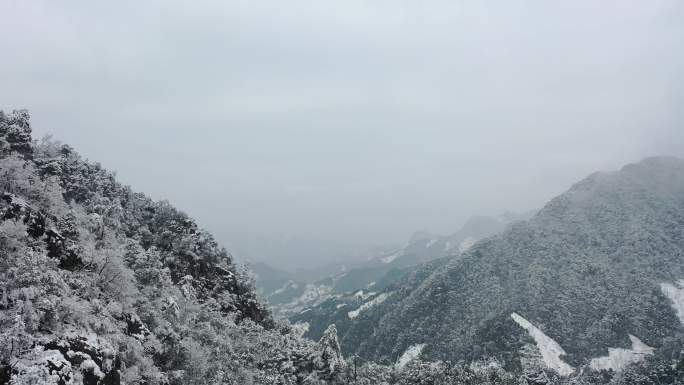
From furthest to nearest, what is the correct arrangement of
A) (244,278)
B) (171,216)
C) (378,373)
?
(378,373)
(244,278)
(171,216)

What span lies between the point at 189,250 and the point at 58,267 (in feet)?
183

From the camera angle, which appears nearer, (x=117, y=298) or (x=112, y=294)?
(x=112, y=294)

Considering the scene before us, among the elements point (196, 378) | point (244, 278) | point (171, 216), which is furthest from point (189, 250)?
point (196, 378)

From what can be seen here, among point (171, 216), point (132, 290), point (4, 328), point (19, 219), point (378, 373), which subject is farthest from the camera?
point (378, 373)

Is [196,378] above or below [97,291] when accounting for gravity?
below

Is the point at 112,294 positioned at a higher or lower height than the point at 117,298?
higher

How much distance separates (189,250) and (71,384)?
70.8 m

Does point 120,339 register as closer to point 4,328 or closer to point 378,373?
point 4,328

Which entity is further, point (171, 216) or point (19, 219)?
point (171, 216)

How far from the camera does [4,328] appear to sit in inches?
1518

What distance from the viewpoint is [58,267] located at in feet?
176

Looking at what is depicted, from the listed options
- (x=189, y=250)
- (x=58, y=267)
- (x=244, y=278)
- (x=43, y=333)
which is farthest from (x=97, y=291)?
(x=244, y=278)

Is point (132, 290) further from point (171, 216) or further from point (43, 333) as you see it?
point (171, 216)

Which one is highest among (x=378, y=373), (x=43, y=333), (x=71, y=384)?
Result: (x=43, y=333)
